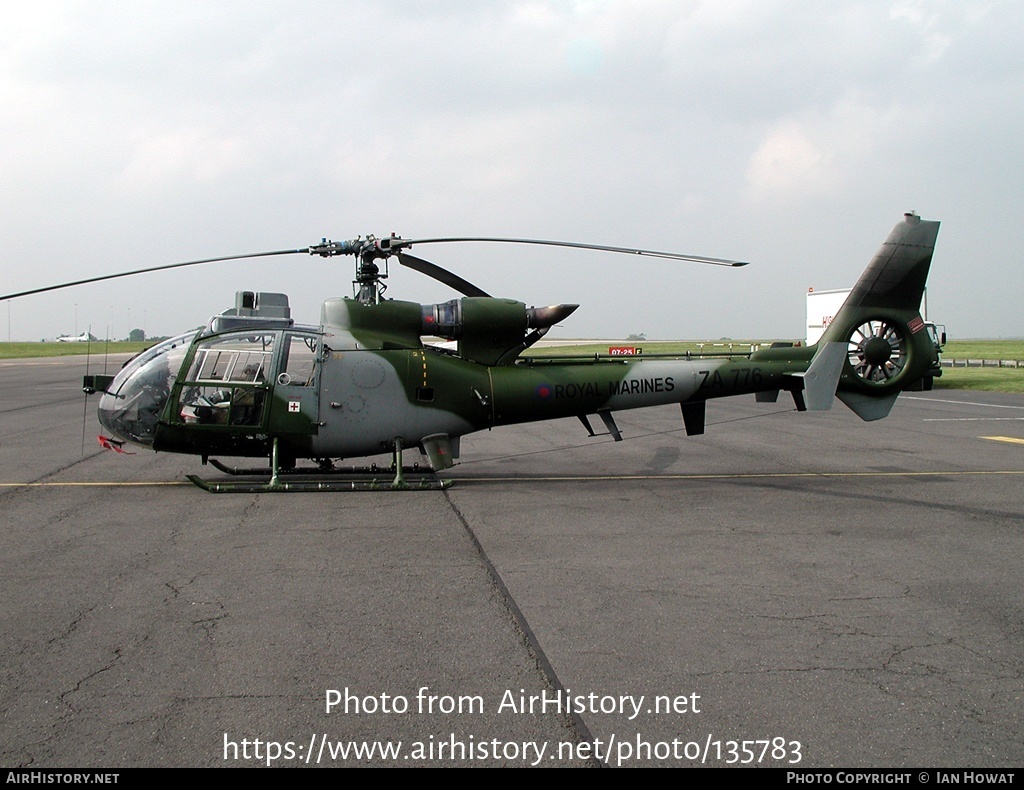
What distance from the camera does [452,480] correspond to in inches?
452

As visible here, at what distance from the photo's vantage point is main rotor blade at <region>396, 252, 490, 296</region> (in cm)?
1060

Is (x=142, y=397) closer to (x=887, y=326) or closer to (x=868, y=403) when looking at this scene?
(x=868, y=403)

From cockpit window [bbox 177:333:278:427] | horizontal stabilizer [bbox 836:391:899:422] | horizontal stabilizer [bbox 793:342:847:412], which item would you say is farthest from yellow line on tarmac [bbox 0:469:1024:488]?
cockpit window [bbox 177:333:278:427]

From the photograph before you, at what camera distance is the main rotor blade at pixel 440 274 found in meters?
10.6

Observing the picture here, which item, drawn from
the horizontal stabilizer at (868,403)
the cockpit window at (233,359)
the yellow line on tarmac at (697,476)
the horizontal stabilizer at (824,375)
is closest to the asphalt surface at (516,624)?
the yellow line on tarmac at (697,476)

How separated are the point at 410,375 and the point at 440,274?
4.62ft

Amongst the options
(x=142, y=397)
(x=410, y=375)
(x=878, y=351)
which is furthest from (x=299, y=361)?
(x=878, y=351)

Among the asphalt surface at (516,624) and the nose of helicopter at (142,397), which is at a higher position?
the nose of helicopter at (142,397)

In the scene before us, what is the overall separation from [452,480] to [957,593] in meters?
6.66

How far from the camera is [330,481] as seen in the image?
36.3 ft

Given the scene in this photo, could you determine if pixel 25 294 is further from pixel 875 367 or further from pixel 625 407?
pixel 875 367

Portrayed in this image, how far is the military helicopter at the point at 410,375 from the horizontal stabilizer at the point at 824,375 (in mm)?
19

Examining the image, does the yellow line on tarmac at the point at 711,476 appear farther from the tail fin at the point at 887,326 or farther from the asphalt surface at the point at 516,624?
the tail fin at the point at 887,326

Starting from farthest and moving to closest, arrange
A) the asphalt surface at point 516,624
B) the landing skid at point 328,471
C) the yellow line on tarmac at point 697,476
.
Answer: the yellow line on tarmac at point 697,476
the landing skid at point 328,471
the asphalt surface at point 516,624
